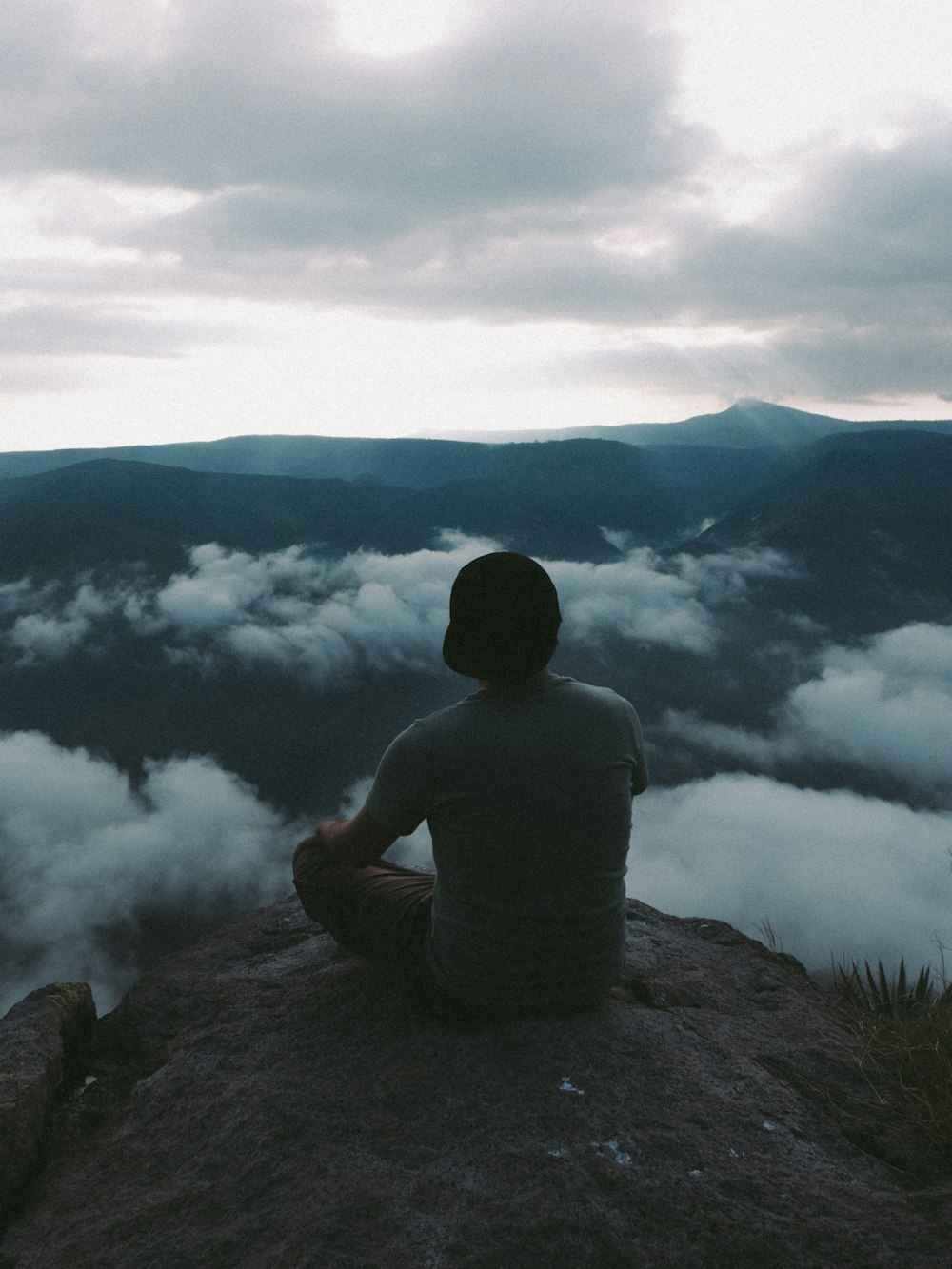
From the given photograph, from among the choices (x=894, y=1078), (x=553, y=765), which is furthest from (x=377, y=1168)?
(x=894, y=1078)

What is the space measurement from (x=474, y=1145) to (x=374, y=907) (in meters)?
1.06

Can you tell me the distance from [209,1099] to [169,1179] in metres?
0.33

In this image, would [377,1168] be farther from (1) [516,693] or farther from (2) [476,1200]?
(1) [516,693]

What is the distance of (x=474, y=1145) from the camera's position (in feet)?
7.81

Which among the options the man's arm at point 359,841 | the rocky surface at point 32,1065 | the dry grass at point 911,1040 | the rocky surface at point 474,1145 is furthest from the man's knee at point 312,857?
the dry grass at point 911,1040

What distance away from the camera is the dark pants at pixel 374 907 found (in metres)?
3.10

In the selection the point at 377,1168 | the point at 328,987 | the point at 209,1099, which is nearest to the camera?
the point at 377,1168

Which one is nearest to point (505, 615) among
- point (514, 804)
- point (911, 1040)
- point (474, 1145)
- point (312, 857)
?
point (514, 804)

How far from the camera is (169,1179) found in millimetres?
2533

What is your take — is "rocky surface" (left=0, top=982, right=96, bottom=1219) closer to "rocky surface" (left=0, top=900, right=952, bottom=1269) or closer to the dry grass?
"rocky surface" (left=0, top=900, right=952, bottom=1269)

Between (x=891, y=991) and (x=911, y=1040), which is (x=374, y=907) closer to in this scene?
(x=911, y=1040)

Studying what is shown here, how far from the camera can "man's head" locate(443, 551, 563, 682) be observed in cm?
252

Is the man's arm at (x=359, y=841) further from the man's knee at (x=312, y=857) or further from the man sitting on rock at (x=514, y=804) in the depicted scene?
the man's knee at (x=312, y=857)

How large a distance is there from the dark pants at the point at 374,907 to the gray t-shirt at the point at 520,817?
0.33 metres
